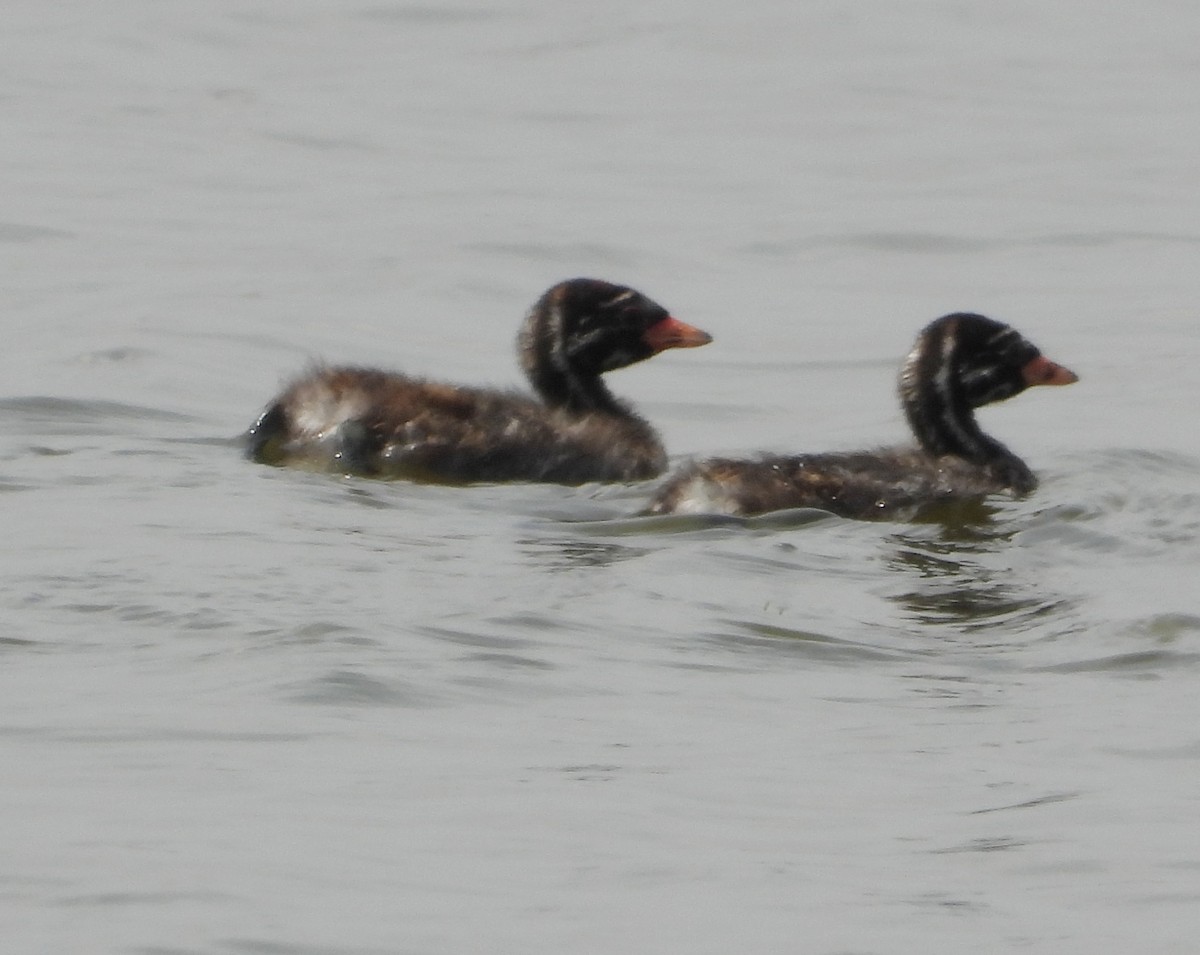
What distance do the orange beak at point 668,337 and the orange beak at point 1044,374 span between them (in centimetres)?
138

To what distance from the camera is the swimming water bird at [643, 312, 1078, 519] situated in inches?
419

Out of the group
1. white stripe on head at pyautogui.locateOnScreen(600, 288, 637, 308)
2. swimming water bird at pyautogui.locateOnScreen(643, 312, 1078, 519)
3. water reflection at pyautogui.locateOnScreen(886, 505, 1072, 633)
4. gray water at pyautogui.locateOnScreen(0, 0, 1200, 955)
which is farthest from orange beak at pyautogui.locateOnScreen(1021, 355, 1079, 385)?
white stripe on head at pyautogui.locateOnScreen(600, 288, 637, 308)

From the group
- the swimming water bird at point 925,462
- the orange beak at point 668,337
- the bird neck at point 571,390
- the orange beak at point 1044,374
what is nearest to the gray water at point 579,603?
the swimming water bird at point 925,462

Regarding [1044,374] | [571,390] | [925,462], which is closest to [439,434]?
[571,390]

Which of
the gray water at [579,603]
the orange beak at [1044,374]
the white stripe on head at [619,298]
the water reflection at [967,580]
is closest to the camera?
the gray water at [579,603]

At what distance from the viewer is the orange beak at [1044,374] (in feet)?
40.9

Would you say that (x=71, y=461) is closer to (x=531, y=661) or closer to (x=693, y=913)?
(x=531, y=661)

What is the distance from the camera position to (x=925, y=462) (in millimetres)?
11641

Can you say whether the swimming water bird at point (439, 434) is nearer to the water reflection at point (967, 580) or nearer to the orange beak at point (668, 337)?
the orange beak at point (668, 337)

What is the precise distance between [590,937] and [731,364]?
10.5 meters

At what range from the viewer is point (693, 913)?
20.1ft

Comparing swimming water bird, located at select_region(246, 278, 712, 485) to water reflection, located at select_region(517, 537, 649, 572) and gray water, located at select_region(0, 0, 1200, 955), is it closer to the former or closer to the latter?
gray water, located at select_region(0, 0, 1200, 955)

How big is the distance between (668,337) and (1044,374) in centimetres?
163

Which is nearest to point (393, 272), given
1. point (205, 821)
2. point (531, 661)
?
point (531, 661)
